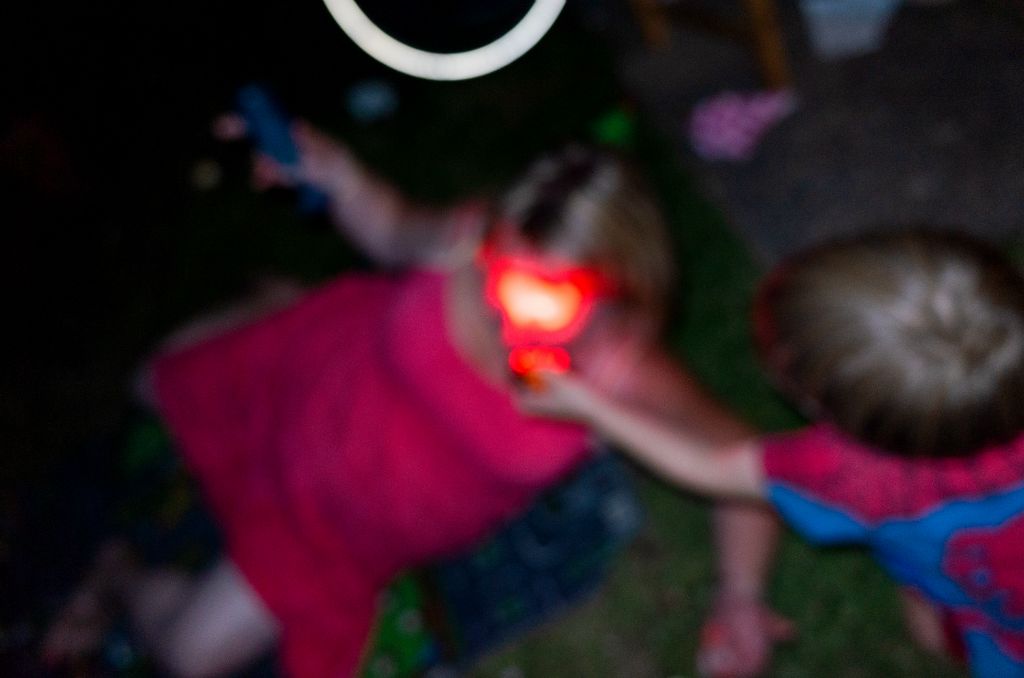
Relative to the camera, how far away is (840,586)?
1895 mm

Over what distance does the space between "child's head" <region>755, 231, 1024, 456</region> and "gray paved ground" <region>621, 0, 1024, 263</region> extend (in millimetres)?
1314

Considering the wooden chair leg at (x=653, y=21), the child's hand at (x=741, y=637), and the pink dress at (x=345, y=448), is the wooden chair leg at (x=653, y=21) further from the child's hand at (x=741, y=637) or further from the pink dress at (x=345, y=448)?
the child's hand at (x=741, y=637)

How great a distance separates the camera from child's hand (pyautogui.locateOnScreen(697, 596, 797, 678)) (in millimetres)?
1801

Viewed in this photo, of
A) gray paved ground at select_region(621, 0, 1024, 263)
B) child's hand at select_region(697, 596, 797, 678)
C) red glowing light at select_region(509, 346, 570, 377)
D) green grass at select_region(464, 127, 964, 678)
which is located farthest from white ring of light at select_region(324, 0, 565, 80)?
gray paved ground at select_region(621, 0, 1024, 263)

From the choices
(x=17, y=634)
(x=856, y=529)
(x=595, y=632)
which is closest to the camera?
(x=856, y=529)

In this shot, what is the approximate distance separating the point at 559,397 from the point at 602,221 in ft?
0.98

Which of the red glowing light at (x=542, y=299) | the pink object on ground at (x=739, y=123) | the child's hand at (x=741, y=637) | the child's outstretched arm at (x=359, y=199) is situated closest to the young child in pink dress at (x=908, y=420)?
the red glowing light at (x=542, y=299)

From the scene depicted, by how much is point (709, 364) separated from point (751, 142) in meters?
0.74

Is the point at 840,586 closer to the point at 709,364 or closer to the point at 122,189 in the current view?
the point at 709,364

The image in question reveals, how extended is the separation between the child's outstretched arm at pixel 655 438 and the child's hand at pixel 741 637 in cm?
54

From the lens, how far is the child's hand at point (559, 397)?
1.40m

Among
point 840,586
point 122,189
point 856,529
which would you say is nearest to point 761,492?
point 856,529

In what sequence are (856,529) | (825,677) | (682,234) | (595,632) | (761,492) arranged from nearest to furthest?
(856,529)
(761,492)
(825,677)
(595,632)
(682,234)

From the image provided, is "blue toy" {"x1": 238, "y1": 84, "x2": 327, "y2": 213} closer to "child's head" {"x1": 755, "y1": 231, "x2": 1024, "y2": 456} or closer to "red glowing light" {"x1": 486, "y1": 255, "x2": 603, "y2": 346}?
"red glowing light" {"x1": 486, "y1": 255, "x2": 603, "y2": 346}
